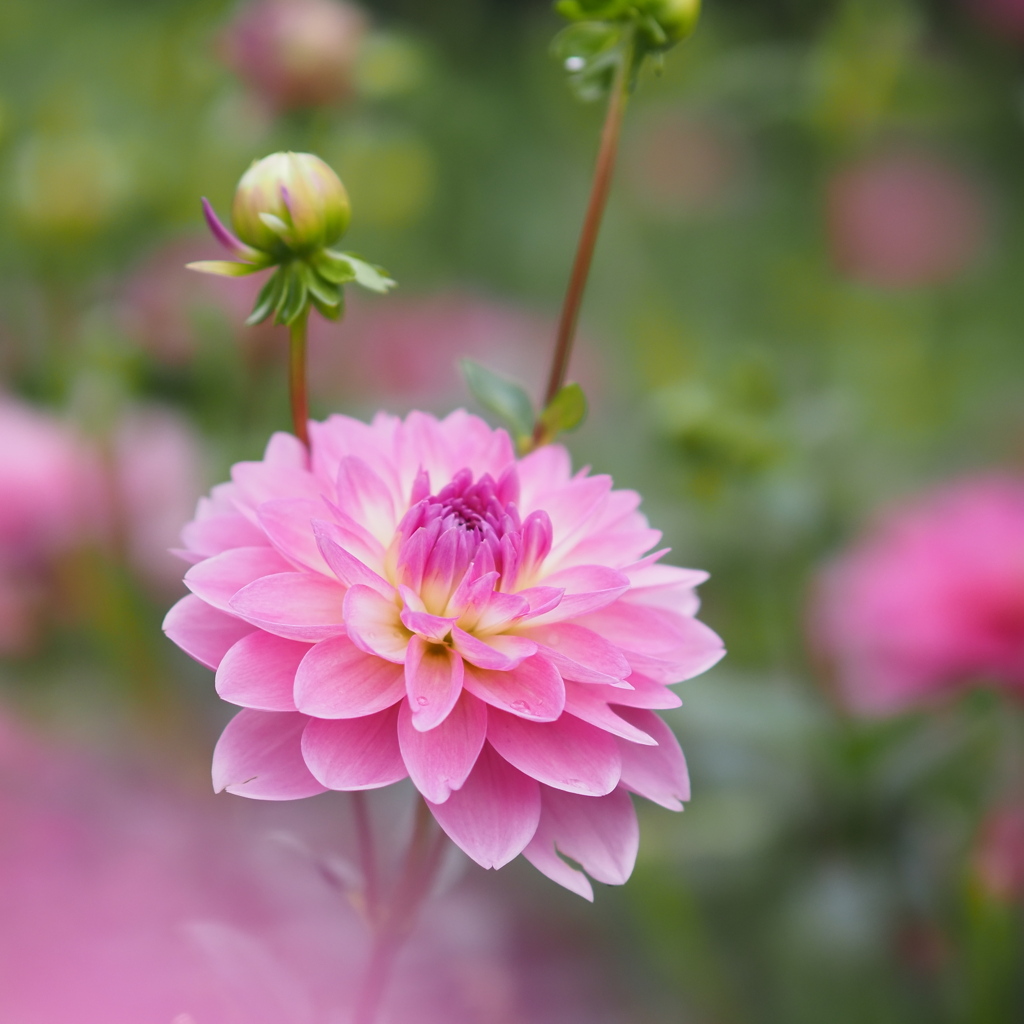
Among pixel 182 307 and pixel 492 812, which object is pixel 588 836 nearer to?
pixel 492 812

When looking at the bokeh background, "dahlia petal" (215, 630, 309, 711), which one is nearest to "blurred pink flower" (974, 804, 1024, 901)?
the bokeh background

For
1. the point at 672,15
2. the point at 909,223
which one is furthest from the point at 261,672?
the point at 909,223

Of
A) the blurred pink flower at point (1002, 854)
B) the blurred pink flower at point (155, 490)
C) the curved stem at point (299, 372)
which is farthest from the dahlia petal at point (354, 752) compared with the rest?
the blurred pink flower at point (155, 490)

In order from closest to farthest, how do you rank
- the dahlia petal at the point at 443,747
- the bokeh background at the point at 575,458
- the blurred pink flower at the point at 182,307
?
the dahlia petal at the point at 443,747, the bokeh background at the point at 575,458, the blurred pink flower at the point at 182,307

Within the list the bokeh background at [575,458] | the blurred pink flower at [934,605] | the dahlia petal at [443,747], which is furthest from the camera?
the blurred pink flower at [934,605]

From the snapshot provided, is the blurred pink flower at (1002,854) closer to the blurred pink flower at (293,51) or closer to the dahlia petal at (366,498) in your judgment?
the dahlia petal at (366,498)

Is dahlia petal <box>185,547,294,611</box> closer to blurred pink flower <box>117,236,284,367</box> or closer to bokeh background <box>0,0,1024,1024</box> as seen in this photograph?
bokeh background <box>0,0,1024,1024</box>
